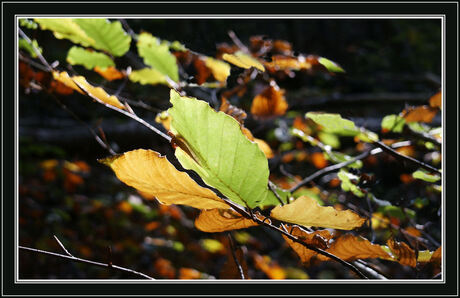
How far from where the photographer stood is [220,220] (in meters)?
0.34

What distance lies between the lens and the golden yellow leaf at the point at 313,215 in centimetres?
29

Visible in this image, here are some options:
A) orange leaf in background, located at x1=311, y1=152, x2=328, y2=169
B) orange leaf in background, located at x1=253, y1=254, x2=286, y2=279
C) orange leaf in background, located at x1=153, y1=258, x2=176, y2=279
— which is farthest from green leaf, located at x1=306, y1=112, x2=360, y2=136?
orange leaf in background, located at x1=153, y1=258, x2=176, y2=279

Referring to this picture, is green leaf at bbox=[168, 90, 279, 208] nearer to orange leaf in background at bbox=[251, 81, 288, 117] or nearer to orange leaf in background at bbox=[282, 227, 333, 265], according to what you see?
orange leaf in background at bbox=[282, 227, 333, 265]

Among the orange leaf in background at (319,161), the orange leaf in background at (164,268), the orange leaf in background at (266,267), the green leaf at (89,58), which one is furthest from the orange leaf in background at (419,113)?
the orange leaf in background at (164,268)

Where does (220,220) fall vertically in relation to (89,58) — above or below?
below

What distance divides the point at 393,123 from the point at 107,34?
1.75 ft

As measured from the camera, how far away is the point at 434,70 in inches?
118

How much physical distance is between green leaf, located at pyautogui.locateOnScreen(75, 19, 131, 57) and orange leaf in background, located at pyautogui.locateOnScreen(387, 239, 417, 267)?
51cm

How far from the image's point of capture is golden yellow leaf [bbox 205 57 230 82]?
26.1 inches

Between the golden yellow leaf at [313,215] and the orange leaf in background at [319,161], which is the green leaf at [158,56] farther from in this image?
the orange leaf in background at [319,161]

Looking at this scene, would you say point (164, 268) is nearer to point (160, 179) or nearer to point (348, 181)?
point (348, 181)

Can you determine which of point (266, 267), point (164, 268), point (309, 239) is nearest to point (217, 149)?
point (309, 239)
